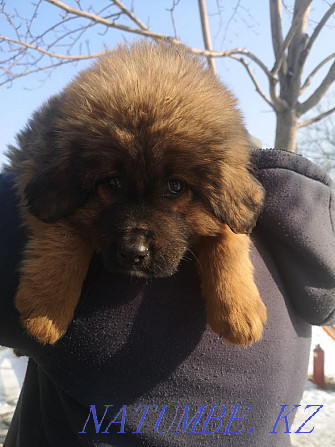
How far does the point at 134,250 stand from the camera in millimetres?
1272

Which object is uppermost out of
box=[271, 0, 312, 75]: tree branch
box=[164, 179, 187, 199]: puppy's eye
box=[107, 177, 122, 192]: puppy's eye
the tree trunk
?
box=[271, 0, 312, 75]: tree branch

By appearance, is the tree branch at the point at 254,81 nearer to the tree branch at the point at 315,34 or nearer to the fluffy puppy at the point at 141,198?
the tree branch at the point at 315,34

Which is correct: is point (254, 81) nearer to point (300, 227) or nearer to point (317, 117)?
point (317, 117)

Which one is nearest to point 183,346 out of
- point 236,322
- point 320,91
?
point 236,322

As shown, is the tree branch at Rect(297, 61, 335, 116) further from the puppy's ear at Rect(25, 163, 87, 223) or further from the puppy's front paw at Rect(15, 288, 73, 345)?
the puppy's front paw at Rect(15, 288, 73, 345)

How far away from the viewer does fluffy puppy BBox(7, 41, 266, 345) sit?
1321 millimetres

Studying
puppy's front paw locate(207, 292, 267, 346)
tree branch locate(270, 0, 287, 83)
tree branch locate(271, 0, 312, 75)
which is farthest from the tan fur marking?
tree branch locate(270, 0, 287, 83)

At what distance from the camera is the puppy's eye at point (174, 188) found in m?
1.38

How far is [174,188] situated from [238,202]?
234 millimetres

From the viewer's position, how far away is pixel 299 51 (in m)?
5.29

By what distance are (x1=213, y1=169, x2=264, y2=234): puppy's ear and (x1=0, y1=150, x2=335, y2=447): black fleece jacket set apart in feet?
0.36

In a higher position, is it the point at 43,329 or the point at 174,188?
the point at 174,188

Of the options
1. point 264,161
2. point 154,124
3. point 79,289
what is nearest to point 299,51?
point 264,161

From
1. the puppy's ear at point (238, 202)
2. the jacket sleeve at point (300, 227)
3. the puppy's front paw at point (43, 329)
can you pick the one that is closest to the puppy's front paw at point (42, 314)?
the puppy's front paw at point (43, 329)
